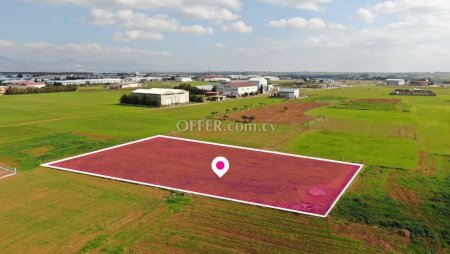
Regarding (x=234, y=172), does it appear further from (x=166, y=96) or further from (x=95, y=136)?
(x=166, y=96)

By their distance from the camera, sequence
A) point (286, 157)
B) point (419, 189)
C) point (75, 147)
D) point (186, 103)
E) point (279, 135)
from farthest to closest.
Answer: point (186, 103) → point (279, 135) → point (75, 147) → point (286, 157) → point (419, 189)

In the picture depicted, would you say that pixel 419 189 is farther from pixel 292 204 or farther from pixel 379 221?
pixel 292 204

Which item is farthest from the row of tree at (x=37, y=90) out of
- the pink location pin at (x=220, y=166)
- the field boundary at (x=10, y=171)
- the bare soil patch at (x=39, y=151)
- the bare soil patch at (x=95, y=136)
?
the pink location pin at (x=220, y=166)

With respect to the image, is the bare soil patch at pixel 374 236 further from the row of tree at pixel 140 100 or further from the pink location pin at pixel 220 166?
the row of tree at pixel 140 100

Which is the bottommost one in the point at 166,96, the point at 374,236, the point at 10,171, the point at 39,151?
the point at 374,236

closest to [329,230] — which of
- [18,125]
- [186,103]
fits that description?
[18,125]

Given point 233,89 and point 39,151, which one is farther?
point 233,89

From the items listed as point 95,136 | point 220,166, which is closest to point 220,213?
point 220,166
